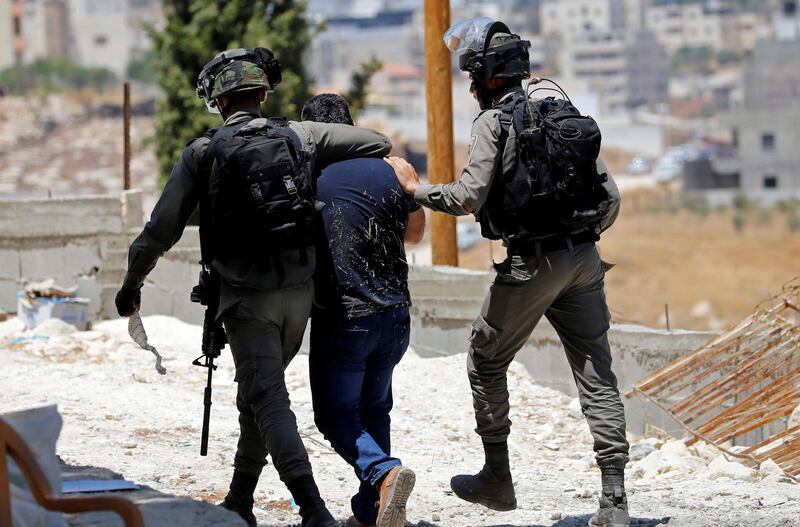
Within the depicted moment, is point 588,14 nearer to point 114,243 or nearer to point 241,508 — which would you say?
point 114,243

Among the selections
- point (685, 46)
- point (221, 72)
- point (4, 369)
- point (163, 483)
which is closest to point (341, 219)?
point (221, 72)

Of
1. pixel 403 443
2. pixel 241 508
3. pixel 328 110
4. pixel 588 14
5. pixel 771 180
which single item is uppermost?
pixel 328 110

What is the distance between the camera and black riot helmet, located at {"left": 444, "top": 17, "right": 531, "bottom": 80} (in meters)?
5.39

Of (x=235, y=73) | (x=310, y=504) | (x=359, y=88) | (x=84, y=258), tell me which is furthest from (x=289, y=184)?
(x=359, y=88)

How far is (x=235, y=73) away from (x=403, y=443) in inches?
127

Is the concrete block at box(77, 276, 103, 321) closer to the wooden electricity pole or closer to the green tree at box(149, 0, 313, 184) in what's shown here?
the wooden electricity pole

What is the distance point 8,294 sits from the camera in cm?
1127

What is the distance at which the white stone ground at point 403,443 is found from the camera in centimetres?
611

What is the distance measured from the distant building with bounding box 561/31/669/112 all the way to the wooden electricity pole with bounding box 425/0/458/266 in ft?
414

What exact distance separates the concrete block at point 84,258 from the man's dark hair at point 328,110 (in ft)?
20.3

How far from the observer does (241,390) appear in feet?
16.6

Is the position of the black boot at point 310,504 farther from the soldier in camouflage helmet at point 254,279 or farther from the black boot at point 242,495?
the black boot at point 242,495

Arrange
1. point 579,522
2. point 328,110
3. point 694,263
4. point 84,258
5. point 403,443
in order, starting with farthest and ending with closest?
point 694,263 < point 84,258 < point 403,443 < point 579,522 < point 328,110

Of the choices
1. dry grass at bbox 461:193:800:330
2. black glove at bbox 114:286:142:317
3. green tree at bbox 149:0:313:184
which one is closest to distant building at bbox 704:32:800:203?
dry grass at bbox 461:193:800:330
